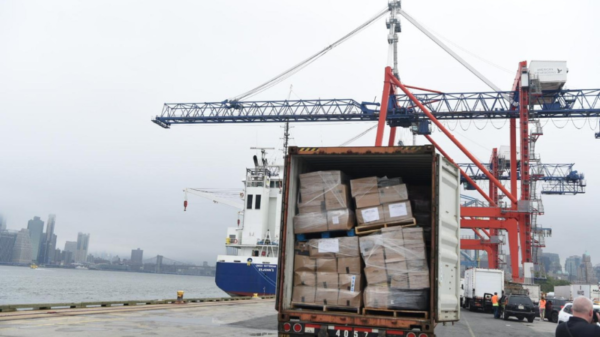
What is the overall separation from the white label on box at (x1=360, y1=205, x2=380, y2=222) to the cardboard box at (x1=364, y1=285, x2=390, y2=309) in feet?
3.27

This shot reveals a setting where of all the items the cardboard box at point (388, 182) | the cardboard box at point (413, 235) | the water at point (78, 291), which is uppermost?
the cardboard box at point (388, 182)

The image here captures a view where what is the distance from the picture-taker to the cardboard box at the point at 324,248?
7547 mm

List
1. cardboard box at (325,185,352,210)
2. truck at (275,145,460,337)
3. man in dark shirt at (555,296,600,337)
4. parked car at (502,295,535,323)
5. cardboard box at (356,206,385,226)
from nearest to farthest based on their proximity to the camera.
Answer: man in dark shirt at (555,296,600,337) < truck at (275,145,460,337) < cardboard box at (356,206,385,226) < cardboard box at (325,185,352,210) < parked car at (502,295,535,323)

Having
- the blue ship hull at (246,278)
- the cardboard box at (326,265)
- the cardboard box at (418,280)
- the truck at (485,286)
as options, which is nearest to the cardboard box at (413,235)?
the cardboard box at (418,280)

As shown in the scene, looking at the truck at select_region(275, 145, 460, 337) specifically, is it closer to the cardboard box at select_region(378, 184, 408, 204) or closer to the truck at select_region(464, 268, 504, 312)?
the cardboard box at select_region(378, 184, 408, 204)

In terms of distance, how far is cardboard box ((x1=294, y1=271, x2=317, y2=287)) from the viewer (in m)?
7.63

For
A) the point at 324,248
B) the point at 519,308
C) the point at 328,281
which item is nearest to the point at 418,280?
the point at 328,281

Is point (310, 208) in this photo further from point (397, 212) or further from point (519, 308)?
point (519, 308)

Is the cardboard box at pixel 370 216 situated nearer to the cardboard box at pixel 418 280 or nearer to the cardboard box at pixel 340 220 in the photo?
the cardboard box at pixel 340 220

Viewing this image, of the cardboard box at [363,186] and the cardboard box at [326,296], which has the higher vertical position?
the cardboard box at [363,186]

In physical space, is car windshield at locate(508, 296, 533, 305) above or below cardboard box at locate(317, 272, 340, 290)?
below

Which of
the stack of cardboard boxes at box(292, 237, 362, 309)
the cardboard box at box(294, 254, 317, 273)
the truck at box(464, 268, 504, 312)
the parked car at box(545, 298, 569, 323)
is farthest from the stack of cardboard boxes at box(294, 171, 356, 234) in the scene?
the truck at box(464, 268, 504, 312)

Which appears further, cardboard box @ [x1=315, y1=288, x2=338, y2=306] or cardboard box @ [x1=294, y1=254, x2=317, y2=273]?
cardboard box @ [x1=294, y1=254, x2=317, y2=273]

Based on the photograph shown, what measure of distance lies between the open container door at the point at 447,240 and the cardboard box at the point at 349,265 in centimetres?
111
